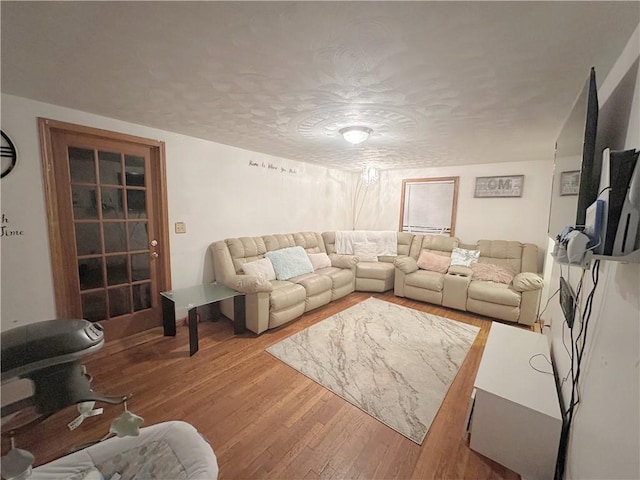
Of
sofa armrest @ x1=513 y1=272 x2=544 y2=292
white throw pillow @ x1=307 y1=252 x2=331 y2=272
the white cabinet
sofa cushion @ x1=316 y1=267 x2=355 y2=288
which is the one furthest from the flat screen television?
white throw pillow @ x1=307 y1=252 x2=331 y2=272

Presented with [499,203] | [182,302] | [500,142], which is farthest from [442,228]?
[182,302]

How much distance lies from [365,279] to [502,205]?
237cm

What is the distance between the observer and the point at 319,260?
4074 mm

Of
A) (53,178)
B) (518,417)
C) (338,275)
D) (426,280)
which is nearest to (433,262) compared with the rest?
(426,280)

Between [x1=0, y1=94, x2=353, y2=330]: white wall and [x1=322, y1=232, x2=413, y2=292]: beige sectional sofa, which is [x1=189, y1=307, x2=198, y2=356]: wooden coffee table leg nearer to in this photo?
[x1=0, y1=94, x2=353, y2=330]: white wall

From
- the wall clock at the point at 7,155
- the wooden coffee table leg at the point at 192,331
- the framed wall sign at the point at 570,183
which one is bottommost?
the wooden coffee table leg at the point at 192,331

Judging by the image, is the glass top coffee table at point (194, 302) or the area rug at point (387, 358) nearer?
the area rug at point (387, 358)

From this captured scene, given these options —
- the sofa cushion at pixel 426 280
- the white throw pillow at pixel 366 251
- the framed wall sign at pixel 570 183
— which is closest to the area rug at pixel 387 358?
the sofa cushion at pixel 426 280

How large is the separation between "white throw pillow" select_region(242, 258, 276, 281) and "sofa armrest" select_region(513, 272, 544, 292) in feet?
9.84

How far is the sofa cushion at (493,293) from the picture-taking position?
3168 millimetres

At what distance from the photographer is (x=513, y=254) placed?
373 centimetres

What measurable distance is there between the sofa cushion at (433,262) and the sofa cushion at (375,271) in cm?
47

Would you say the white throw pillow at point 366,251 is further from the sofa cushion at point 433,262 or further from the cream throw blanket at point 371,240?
the sofa cushion at point 433,262

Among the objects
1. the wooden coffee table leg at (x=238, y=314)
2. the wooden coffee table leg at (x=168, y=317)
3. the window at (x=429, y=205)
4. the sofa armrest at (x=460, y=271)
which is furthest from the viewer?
the window at (x=429, y=205)
